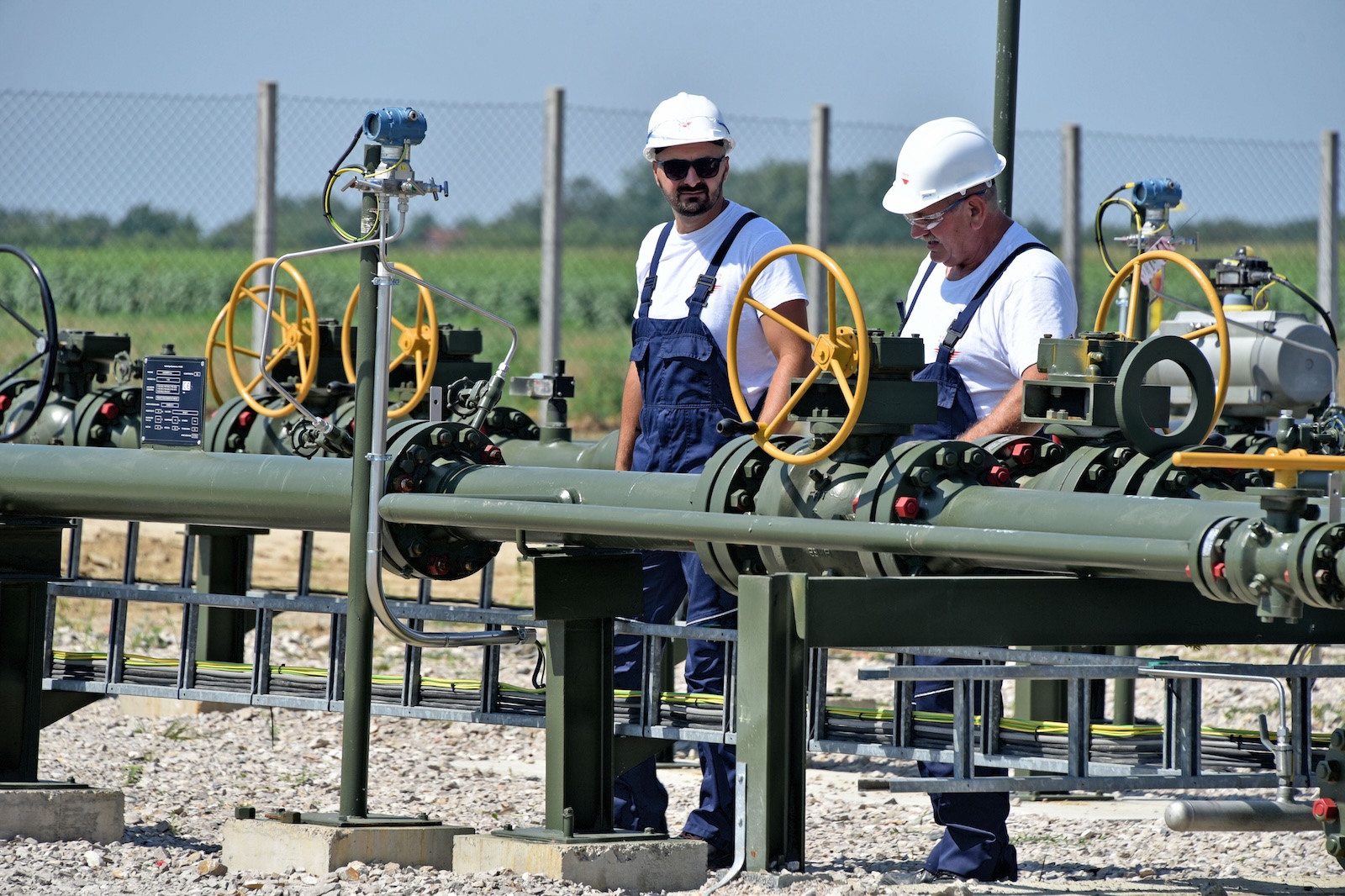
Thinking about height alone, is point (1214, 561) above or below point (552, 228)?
below

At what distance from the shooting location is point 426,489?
4.27 metres

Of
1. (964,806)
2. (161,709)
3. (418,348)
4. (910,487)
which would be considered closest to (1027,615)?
(910,487)

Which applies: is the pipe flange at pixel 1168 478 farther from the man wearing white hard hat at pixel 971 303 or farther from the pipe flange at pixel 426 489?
the pipe flange at pixel 426 489

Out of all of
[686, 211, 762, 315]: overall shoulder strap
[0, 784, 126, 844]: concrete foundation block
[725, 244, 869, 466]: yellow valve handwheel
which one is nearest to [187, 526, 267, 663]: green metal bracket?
[0, 784, 126, 844]: concrete foundation block

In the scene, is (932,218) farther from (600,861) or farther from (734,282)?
(600,861)

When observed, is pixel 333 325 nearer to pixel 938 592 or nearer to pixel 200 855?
pixel 200 855

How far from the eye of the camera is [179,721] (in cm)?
696

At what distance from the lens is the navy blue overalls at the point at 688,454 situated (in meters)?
4.68

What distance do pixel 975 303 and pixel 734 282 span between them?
24.6 inches

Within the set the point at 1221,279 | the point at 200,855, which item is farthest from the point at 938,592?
the point at 1221,279

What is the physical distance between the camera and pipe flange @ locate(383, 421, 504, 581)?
422 centimetres

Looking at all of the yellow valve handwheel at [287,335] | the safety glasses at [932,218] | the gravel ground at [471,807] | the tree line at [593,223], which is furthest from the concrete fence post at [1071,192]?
the safety glasses at [932,218]

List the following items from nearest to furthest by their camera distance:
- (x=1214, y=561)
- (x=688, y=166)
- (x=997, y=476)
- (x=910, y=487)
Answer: (x=1214, y=561)
(x=910, y=487)
(x=997, y=476)
(x=688, y=166)

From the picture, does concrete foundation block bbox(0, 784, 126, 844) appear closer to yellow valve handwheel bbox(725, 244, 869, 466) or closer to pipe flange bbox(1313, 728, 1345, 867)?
yellow valve handwheel bbox(725, 244, 869, 466)
